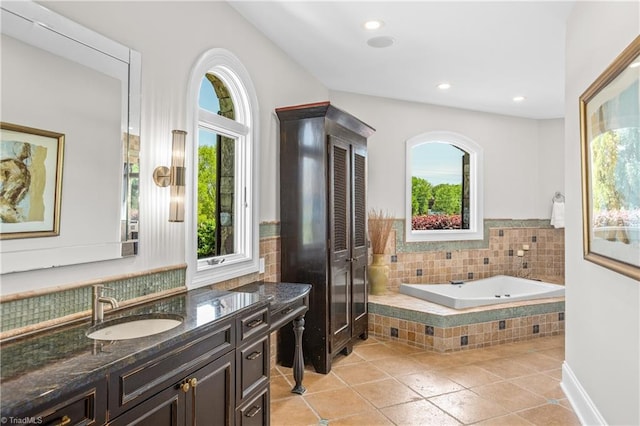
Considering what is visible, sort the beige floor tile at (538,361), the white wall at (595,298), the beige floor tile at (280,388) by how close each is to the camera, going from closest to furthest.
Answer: the white wall at (595,298)
the beige floor tile at (280,388)
the beige floor tile at (538,361)

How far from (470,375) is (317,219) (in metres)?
1.76

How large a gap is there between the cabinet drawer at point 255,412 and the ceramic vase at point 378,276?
253 cm

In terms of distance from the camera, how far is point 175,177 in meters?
2.16

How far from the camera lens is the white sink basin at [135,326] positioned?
169 centimetres

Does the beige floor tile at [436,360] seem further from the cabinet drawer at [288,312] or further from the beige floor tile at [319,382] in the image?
the cabinet drawer at [288,312]

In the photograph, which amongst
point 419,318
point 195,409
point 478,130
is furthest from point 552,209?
point 195,409

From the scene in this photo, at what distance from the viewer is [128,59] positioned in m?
2.00

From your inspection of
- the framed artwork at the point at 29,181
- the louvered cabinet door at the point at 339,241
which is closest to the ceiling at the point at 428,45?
the louvered cabinet door at the point at 339,241

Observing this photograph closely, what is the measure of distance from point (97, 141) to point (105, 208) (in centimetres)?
30

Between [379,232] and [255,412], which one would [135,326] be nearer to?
[255,412]

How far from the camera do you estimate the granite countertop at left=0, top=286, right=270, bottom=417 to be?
104 cm

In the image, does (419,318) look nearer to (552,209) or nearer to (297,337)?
(297,337)

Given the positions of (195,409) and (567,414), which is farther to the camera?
(567,414)

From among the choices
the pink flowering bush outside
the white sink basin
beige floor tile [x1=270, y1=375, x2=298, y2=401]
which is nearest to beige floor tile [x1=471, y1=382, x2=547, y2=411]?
beige floor tile [x1=270, y1=375, x2=298, y2=401]
